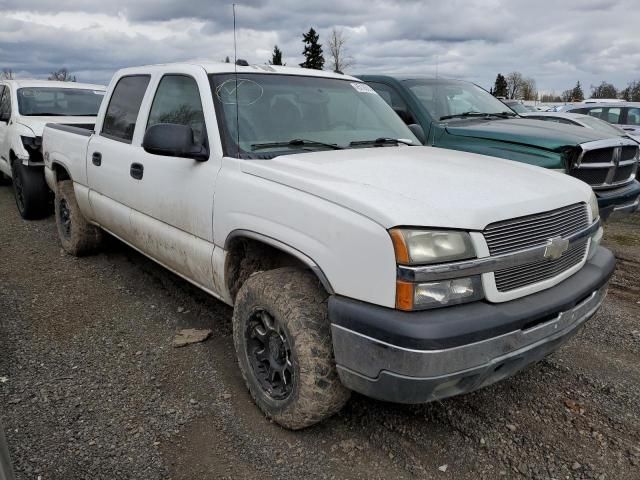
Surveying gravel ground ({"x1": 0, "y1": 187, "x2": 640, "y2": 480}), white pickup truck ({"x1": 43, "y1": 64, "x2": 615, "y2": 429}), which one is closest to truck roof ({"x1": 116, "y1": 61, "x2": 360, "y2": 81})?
white pickup truck ({"x1": 43, "y1": 64, "x2": 615, "y2": 429})

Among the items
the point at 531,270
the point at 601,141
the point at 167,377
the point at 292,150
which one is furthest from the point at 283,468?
the point at 601,141

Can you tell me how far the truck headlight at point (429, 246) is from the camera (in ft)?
7.01

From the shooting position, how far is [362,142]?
3.50 m

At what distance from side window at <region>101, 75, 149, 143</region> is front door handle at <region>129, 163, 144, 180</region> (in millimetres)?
328

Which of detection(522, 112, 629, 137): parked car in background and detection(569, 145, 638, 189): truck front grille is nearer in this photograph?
detection(569, 145, 638, 189): truck front grille

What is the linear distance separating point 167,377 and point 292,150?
157 cm

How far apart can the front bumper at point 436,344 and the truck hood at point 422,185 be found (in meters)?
0.38

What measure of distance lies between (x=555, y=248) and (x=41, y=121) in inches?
281

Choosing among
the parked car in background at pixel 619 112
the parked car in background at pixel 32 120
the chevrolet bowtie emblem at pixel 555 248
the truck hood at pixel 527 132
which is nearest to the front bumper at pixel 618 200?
the truck hood at pixel 527 132

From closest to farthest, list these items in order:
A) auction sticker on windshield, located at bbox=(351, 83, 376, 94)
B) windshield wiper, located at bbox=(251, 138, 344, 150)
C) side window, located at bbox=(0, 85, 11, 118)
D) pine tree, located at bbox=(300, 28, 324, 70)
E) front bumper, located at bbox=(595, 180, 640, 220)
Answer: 1. windshield wiper, located at bbox=(251, 138, 344, 150)
2. auction sticker on windshield, located at bbox=(351, 83, 376, 94)
3. front bumper, located at bbox=(595, 180, 640, 220)
4. side window, located at bbox=(0, 85, 11, 118)
5. pine tree, located at bbox=(300, 28, 324, 70)

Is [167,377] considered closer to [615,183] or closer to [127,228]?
[127,228]

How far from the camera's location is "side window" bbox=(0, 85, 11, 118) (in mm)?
7913

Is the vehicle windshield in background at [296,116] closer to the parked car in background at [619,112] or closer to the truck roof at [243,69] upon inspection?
the truck roof at [243,69]

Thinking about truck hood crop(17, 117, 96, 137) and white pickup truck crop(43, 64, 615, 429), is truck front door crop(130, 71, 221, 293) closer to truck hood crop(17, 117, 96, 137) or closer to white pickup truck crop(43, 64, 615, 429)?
white pickup truck crop(43, 64, 615, 429)
